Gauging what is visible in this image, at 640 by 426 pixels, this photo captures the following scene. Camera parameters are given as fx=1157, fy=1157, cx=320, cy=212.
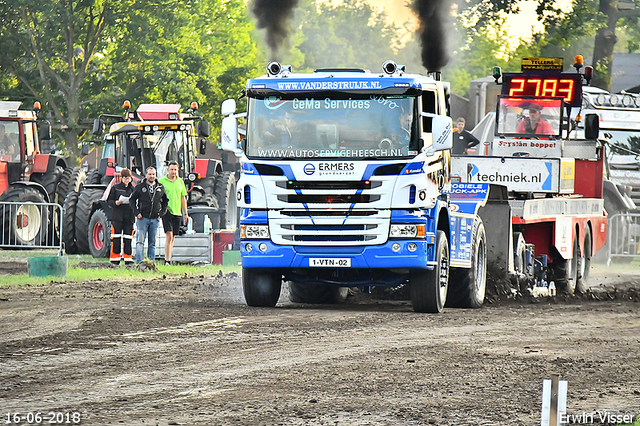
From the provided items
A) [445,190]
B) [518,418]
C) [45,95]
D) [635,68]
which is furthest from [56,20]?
[518,418]

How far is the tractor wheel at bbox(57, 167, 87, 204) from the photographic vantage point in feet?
90.2

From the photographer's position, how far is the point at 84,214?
992 inches

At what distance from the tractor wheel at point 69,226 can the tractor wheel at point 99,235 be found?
2.43ft

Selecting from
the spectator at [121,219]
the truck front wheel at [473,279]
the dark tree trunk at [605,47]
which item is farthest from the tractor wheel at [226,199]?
the dark tree trunk at [605,47]

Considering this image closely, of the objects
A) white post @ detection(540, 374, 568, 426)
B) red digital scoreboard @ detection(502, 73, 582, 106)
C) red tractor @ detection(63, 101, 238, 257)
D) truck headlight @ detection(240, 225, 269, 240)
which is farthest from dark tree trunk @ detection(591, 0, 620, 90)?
white post @ detection(540, 374, 568, 426)

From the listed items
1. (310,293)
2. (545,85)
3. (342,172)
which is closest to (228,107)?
(342,172)

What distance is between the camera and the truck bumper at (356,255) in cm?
1350

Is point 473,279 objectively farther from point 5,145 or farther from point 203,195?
point 5,145

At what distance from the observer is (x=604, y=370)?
9977 mm

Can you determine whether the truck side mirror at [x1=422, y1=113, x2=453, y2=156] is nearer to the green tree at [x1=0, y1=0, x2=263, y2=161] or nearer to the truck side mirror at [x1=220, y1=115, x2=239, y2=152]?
the truck side mirror at [x1=220, y1=115, x2=239, y2=152]

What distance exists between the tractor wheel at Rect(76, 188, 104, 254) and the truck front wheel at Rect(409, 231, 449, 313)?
1243cm

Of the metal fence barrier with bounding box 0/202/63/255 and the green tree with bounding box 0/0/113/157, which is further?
the green tree with bounding box 0/0/113/157

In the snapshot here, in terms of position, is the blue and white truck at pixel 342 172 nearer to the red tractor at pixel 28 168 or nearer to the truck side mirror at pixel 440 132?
the truck side mirror at pixel 440 132

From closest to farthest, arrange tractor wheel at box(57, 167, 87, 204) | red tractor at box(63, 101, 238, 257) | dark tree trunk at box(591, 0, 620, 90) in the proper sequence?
red tractor at box(63, 101, 238, 257) < tractor wheel at box(57, 167, 87, 204) < dark tree trunk at box(591, 0, 620, 90)
